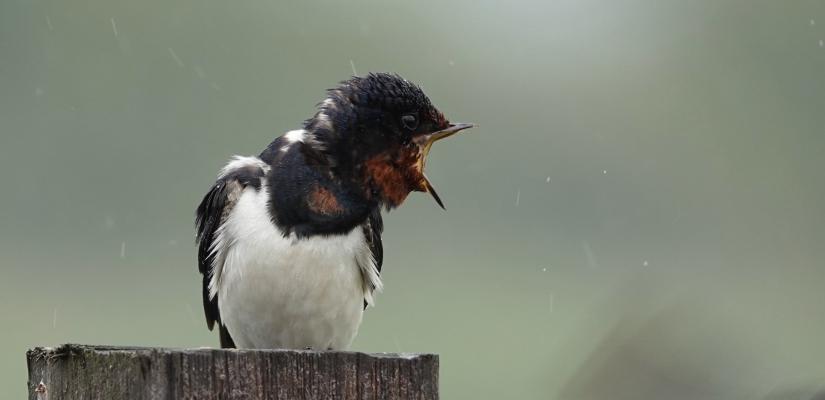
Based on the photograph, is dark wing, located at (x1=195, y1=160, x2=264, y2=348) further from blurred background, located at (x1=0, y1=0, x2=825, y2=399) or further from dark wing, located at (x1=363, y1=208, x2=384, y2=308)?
blurred background, located at (x1=0, y1=0, x2=825, y2=399)

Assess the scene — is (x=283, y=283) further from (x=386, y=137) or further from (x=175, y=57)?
(x=175, y=57)

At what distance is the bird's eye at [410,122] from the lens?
4.92m

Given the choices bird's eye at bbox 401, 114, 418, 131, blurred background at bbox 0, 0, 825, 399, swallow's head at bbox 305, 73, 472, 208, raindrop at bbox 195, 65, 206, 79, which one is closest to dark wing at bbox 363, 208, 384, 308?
swallow's head at bbox 305, 73, 472, 208

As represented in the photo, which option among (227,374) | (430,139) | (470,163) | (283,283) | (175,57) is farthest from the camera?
(175,57)

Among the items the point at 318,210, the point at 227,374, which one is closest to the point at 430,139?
the point at 318,210

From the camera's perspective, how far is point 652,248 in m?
27.4

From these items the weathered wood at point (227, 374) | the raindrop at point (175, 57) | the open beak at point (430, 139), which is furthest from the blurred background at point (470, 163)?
the weathered wood at point (227, 374)

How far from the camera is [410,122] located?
492 cm

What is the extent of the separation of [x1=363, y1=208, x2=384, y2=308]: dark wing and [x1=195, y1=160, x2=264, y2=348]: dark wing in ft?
1.39

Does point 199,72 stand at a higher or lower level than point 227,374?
higher

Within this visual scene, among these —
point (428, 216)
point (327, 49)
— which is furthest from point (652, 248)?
→ point (327, 49)

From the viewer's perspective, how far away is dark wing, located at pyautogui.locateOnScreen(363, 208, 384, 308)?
5293 millimetres

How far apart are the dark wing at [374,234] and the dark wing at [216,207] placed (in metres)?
0.42

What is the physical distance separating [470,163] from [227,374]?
31174mm
